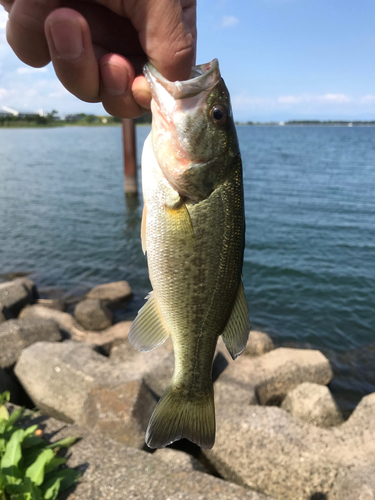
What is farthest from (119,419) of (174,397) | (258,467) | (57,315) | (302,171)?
(302,171)

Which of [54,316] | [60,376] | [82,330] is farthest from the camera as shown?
[54,316]

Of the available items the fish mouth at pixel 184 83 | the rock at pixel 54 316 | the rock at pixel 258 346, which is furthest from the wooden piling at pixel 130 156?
the fish mouth at pixel 184 83

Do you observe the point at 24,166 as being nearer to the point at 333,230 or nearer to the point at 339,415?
the point at 333,230

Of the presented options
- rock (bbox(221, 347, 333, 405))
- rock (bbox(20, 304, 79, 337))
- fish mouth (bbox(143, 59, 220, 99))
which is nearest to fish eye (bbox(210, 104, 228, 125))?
fish mouth (bbox(143, 59, 220, 99))

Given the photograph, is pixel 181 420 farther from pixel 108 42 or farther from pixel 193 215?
pixel 108 42

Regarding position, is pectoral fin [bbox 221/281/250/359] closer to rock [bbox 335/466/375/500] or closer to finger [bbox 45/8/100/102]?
finger [bbox 45/8/100/102]

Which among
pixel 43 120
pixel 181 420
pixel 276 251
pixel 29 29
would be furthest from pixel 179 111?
pixel 43 120

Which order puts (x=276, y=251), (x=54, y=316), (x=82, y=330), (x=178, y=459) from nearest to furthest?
(x=178, y=459), (x=82, y=330), (x=54, y=316), (x=276, y=251)
